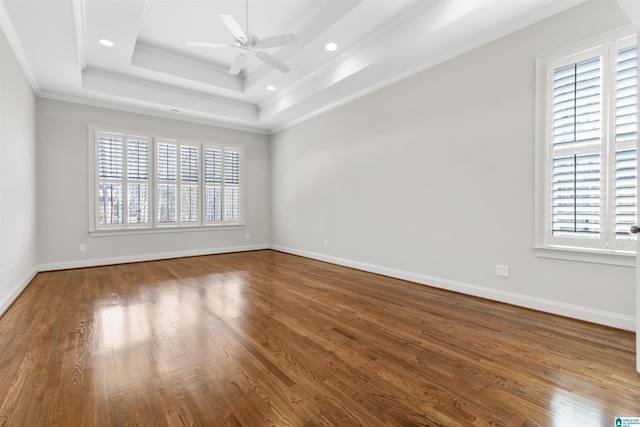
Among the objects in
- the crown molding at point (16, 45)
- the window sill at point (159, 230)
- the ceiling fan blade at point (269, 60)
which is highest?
the crown molding at point (16, 45)

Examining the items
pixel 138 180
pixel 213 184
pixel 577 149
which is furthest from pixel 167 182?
pixel 577 149

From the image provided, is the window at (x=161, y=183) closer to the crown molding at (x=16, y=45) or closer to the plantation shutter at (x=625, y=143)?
the crown molding at (x=16, y=45)

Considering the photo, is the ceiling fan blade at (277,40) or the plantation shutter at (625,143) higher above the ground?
the ceiling fan blade at (277,40)

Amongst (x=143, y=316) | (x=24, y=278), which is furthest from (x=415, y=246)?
(x=24, y=278)

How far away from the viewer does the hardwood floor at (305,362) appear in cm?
151

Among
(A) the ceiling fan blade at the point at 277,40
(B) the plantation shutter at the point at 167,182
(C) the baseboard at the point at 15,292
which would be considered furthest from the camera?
(B) the plantation shutter at the point at 167,182

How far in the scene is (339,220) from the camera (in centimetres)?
543

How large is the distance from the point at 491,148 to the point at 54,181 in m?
6.59

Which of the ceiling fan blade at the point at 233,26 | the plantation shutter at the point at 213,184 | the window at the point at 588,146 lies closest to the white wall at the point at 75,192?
the plantation shutter at the point at 213,184

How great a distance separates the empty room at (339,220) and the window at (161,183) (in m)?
0.05

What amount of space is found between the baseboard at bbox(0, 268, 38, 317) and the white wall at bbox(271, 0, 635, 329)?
4.29 m

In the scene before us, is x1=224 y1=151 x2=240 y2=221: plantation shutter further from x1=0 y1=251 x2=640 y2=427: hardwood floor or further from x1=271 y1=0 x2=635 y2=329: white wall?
x1=0 y1=251 x2=640 y2=427: hardwood floor

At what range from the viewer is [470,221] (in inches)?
138

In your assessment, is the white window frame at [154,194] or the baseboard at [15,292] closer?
the baseboard at [15,292]
